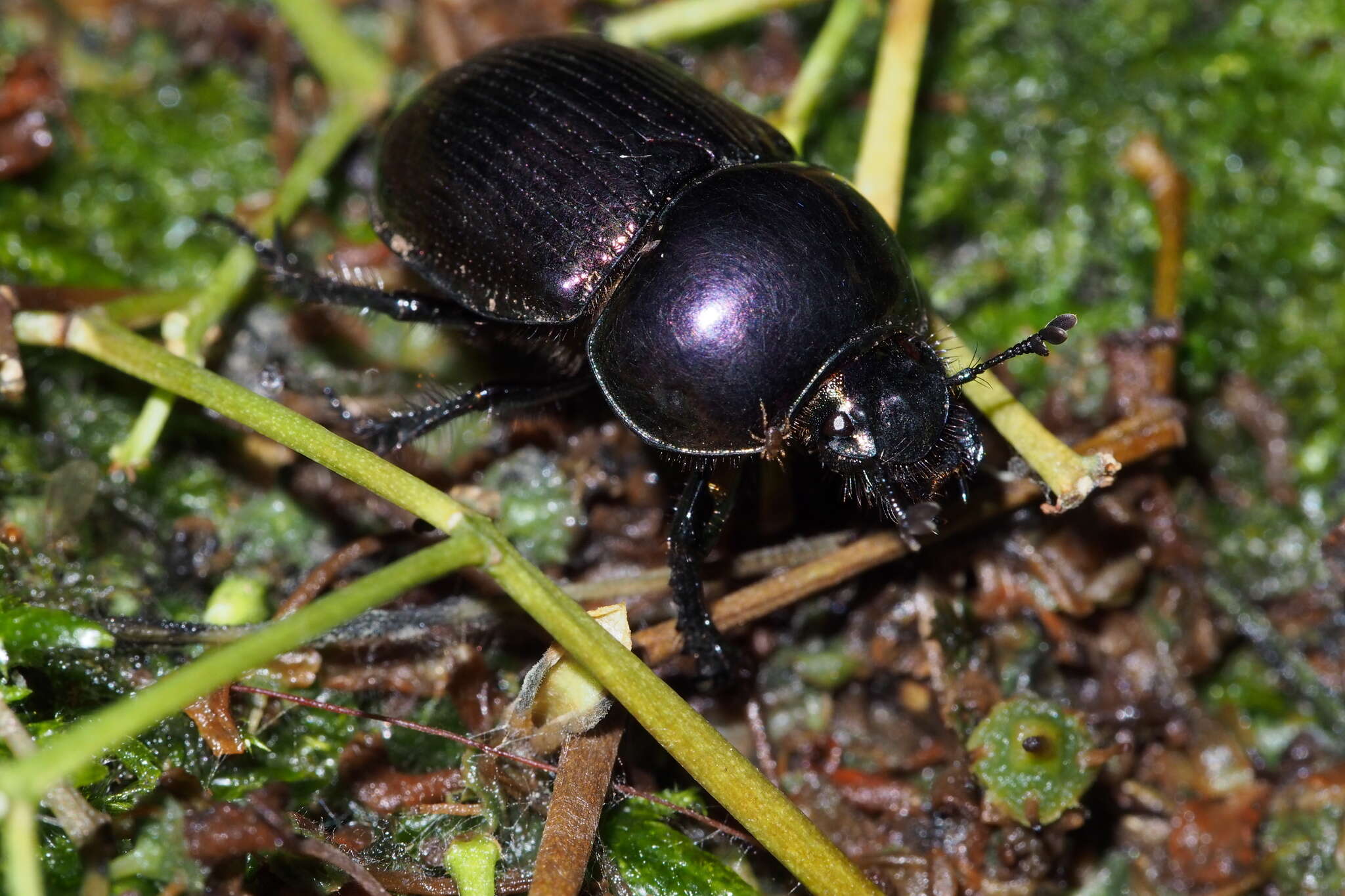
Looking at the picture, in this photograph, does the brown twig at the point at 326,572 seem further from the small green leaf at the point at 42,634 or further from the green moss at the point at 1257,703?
the green moss at the point at 1257,703

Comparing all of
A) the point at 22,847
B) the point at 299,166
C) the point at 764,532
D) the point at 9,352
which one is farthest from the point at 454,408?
the point at 22,847

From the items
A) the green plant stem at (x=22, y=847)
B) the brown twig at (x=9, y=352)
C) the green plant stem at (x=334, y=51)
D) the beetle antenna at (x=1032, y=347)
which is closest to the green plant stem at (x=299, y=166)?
the green plant stem at (x=334, y=51)

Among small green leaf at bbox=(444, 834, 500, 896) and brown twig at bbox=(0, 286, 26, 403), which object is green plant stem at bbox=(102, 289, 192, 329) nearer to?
brown twig at bbox=(0, 286, 26, 403)

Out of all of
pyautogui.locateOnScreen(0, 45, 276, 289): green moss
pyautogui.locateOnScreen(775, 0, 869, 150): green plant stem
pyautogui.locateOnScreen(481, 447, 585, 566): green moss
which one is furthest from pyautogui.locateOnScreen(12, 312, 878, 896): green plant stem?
pyautogui.locateOnScreen(775, 0, 869, 150): green plant stem

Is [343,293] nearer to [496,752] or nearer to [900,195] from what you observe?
[496,752]

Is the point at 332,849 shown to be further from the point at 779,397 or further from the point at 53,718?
the point at 779,397

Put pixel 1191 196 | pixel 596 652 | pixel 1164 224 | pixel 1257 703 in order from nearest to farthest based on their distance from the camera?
pixel 596 652 → pixel 1257 703 → pixel 1164 224 → pixel 1191 196
